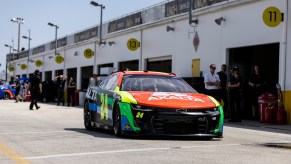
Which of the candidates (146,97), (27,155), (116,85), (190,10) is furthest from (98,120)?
(190,10)

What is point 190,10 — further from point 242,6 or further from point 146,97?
point 146,97

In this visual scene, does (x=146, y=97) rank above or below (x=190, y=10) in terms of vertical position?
below

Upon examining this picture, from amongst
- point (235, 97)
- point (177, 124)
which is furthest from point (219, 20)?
point (177, 124)

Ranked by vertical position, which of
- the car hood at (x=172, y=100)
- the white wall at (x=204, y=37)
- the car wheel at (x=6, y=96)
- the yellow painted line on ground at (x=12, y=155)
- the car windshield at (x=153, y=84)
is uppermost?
the white wall at (x=204, y=37)

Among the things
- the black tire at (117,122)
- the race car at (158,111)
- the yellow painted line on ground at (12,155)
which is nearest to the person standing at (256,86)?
the race car at (158,111)

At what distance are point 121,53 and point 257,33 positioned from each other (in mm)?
13802

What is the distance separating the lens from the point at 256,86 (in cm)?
1745

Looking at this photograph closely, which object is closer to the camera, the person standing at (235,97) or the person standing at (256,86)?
the person standing at (235,97)

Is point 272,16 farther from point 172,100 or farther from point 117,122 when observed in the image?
point 117,122

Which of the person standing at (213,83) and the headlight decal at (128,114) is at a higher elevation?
the person standing at (213,83)

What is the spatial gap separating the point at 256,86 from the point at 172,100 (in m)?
8.36

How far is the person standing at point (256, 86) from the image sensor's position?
57.2 feet

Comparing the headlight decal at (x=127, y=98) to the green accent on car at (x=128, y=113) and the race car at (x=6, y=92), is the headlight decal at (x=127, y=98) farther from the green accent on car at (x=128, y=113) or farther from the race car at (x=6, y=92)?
the race car at (x=6, y=92)

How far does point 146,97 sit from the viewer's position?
384 inches
